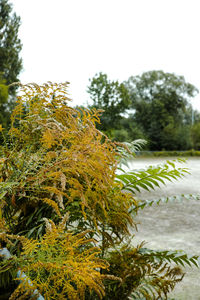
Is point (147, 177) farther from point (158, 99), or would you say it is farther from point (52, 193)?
point (158, 99)

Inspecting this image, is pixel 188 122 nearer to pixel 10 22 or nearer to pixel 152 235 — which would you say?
pixel 10 22

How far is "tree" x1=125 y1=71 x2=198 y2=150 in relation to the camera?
41250mm

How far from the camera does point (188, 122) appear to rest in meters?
43.9

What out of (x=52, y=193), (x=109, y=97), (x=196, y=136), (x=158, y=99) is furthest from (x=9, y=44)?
(x=52, y=193)

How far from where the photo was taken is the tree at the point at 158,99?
135ft

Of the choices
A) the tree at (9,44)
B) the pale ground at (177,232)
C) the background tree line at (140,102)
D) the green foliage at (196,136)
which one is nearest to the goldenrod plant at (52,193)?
the pale ground at (177,232)

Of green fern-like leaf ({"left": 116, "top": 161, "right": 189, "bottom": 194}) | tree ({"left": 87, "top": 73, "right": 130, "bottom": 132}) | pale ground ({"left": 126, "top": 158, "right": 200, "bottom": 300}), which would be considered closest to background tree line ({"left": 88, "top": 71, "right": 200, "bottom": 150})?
tree ({"left": 87, "top": 73, "right": 130, "bottom": 132})

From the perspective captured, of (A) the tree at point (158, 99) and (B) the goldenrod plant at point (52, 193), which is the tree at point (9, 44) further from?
(B) the goldenrod plant at point (52, 193)

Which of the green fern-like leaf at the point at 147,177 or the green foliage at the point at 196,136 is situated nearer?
the green fern-like leaf at the point at 147,177

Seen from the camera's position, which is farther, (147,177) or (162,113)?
(162,113)

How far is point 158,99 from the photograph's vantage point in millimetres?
43094

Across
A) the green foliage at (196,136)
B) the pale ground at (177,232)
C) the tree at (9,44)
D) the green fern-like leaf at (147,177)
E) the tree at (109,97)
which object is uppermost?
the tree at (9,44)

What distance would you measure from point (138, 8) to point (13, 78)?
17.0 m

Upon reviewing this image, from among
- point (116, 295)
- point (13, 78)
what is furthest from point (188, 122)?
point (116, 295)
